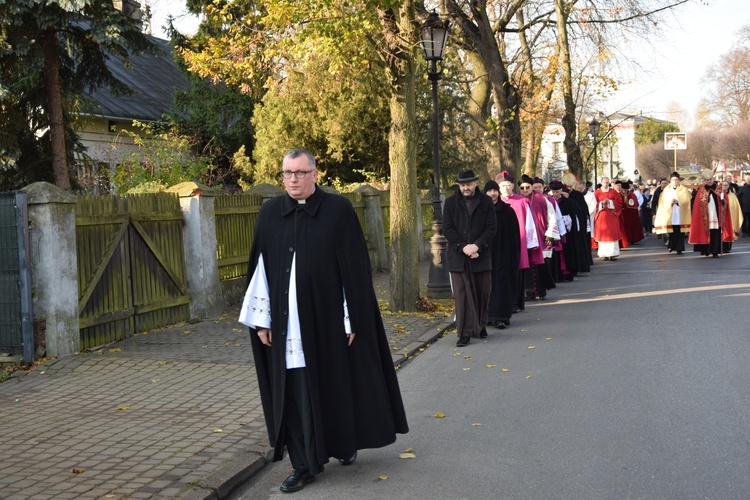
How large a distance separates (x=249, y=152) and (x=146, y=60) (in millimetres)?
9196

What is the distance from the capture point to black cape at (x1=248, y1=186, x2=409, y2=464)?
5.85m

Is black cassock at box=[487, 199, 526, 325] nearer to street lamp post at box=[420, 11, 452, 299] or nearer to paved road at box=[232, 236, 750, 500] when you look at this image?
paved road at box=[232, 236, 750, 500]

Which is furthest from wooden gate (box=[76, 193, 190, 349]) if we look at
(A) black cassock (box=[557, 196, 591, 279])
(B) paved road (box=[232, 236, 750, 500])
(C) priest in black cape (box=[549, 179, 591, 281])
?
(A) black cassock (box=[557, 196, 591, 279])

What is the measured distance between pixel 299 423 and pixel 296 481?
338 millimetres

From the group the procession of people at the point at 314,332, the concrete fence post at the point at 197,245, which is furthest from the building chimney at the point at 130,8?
the procession of people at the point at 314,332

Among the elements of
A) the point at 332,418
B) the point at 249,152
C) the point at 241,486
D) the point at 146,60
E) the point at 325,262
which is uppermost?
the point at 146,60

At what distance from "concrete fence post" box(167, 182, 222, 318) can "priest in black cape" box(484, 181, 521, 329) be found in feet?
12.8

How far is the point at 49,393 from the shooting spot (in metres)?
8.75

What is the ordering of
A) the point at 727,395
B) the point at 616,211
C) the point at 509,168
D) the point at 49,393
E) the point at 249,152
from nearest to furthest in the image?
1. the point at 727,395
2. the point at 49,393
3. the point at 509,168
4. the point at 616,211
5. the point at 249,152

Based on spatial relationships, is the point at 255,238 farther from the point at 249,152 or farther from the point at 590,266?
the point at 249,152

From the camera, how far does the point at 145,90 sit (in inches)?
1460

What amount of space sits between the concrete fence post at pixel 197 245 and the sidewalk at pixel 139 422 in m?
1.73

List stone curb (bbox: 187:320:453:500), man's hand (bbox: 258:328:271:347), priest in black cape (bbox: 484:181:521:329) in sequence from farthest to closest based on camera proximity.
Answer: priest in black cape (bbox: 484:181:521:329)
man's hand (bbox: 258:328:271:347)
stone curb (bbox: 187:320:453:500)

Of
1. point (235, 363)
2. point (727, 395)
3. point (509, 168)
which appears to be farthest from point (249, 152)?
point (727, 395)
